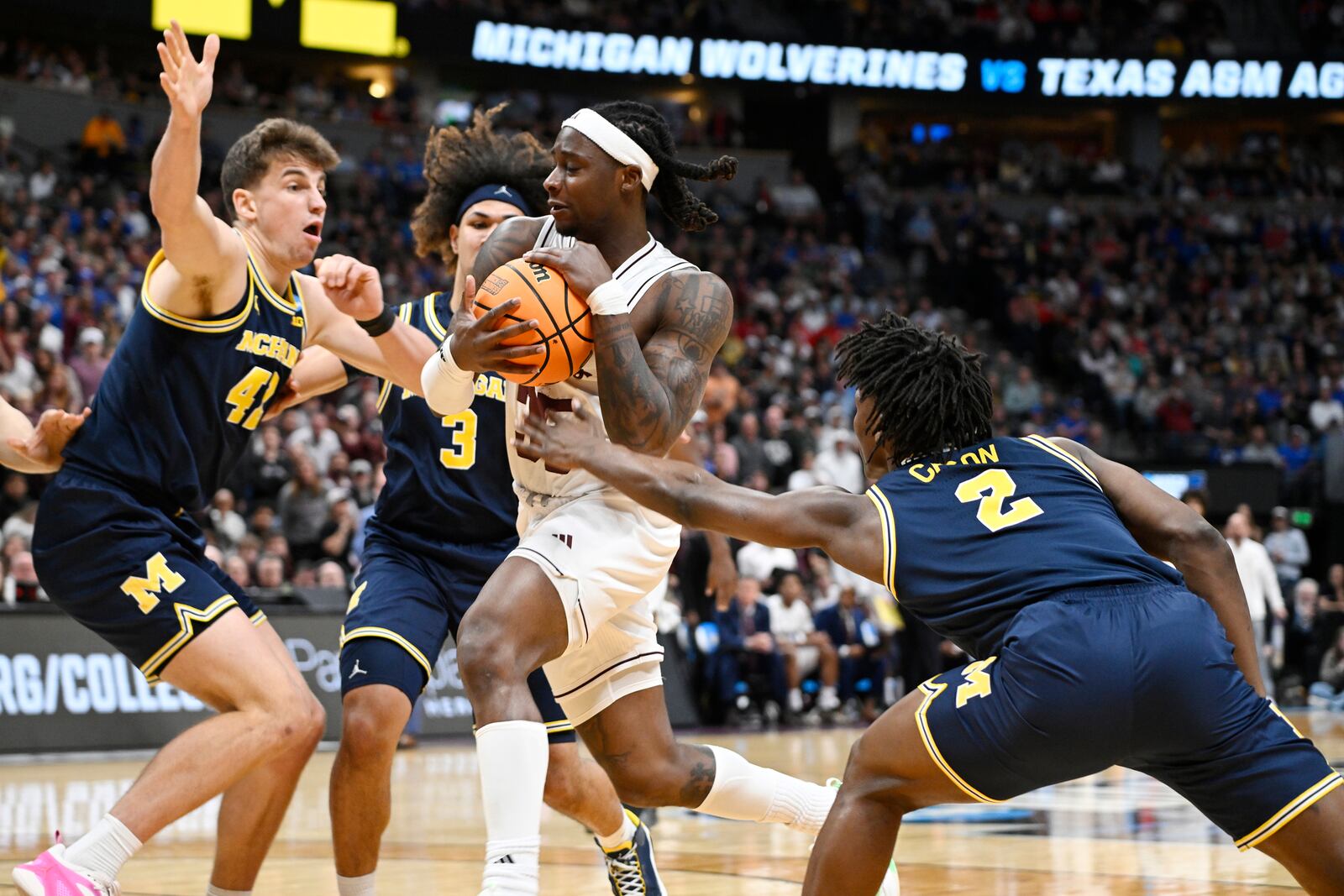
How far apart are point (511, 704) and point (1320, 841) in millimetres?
1953

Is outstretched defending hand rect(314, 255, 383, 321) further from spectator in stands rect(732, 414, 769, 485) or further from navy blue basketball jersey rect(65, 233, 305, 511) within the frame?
spectator in stands rect(732, 414, 769, 485)

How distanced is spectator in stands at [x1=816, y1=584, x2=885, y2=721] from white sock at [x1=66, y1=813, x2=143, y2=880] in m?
11.0

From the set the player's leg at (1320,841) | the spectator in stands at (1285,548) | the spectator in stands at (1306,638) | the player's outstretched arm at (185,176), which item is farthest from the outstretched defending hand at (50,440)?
the spectator in stands at (1285,548)

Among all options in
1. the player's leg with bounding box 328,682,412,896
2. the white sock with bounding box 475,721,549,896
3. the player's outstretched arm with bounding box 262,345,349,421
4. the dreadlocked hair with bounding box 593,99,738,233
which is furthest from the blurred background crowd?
the white sock with bounding box 475,721,549,896

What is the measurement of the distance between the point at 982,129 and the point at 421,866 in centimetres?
3193

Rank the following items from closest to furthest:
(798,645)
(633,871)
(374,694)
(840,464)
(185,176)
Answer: (185,176), (374,694), (633,871), (798,645), (840,464)

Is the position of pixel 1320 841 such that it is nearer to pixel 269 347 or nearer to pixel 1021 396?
pixel 269 347

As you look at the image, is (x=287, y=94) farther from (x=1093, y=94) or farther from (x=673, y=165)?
(x=673, y=165)

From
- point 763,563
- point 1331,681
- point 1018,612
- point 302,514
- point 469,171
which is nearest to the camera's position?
point 1018,612

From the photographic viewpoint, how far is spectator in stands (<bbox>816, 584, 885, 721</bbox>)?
1494 centimetres

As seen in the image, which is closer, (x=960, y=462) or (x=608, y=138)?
(x=960, y=462)

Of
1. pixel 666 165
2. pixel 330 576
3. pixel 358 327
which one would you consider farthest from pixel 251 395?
pixel 330 576

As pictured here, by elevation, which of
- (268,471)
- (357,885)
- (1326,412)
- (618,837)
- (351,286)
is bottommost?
(357,885)

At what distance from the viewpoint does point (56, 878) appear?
4.14 m
